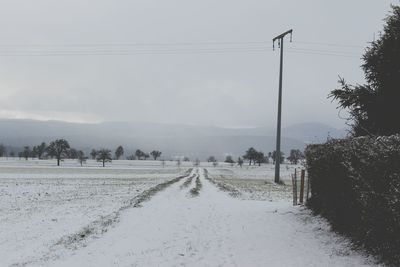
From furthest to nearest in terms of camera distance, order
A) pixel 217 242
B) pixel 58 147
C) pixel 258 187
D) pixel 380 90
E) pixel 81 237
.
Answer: pixel 58 147, pixel 258 187, pixel 380 90, pixel 81 237, pixel 217 242

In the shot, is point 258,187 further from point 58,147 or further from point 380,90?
point 58,147

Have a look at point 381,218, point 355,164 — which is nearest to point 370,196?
point 381,218

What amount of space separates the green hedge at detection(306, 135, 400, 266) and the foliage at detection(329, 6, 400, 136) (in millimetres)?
2876

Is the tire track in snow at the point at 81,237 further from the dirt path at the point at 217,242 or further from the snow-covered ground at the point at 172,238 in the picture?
the dirt path at the point at 217,242

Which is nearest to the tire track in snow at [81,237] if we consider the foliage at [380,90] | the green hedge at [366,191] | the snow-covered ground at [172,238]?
the snow-covered ground at [172,238]

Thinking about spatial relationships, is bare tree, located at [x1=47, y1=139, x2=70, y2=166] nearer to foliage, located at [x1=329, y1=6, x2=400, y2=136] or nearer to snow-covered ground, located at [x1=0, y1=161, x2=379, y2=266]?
snow-covered ground, located at [x1=0, y1=161, x2=379, y2=266]

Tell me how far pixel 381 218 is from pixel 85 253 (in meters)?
6.42

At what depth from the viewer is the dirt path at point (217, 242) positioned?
388 inches

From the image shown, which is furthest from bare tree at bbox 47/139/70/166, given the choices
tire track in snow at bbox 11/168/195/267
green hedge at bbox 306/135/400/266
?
green hedge at bbox 306/135/400/266

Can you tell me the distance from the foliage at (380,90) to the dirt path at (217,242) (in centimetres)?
403

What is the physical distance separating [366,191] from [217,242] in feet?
13.9

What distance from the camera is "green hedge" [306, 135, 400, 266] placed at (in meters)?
8.18

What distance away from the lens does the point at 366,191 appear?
9320 mm

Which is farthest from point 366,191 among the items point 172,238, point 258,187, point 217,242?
point 258,187
